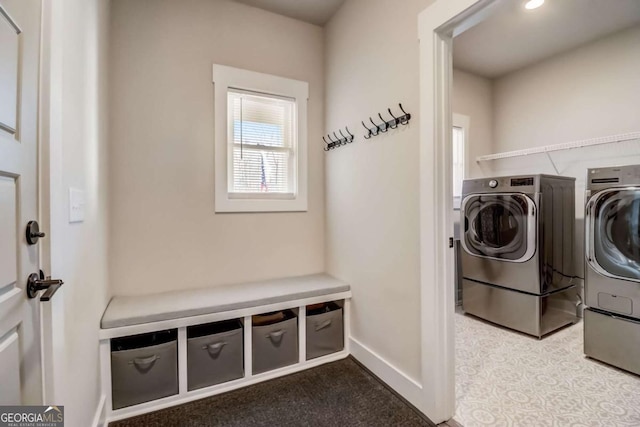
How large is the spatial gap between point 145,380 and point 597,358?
3.07 meters

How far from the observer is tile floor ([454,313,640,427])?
1597 mm

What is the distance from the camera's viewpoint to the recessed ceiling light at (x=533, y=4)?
2.25 meters

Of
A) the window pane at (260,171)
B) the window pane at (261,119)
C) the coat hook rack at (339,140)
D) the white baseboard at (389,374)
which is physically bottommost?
the white baseboard at (389,374)

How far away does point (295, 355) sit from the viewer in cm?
209

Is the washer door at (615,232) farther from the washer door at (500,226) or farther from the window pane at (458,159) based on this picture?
the window pane at (458,159)

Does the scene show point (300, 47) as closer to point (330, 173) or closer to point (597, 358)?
point (330, 173)

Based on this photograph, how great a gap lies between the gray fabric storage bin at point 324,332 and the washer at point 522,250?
1.56 metres

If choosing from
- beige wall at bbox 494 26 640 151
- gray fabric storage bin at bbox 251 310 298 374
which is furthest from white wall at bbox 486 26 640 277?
gray fabric storage bin at bbox 251 310 298 374

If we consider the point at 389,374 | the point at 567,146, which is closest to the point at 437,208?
the point at 389,374

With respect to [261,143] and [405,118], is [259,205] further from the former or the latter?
[405,118]

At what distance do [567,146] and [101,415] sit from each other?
4.21m

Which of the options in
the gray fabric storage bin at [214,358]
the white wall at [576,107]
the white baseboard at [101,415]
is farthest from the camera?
the white wall at [576,107]

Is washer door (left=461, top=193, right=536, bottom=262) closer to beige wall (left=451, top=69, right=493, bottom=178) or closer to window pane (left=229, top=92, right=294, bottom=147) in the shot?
beige wall (left=451, top=69, right=493, bottom=178)

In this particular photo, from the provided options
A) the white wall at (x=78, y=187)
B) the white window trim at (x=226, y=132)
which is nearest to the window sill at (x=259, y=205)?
the white window trim at (x=226, y=132)
